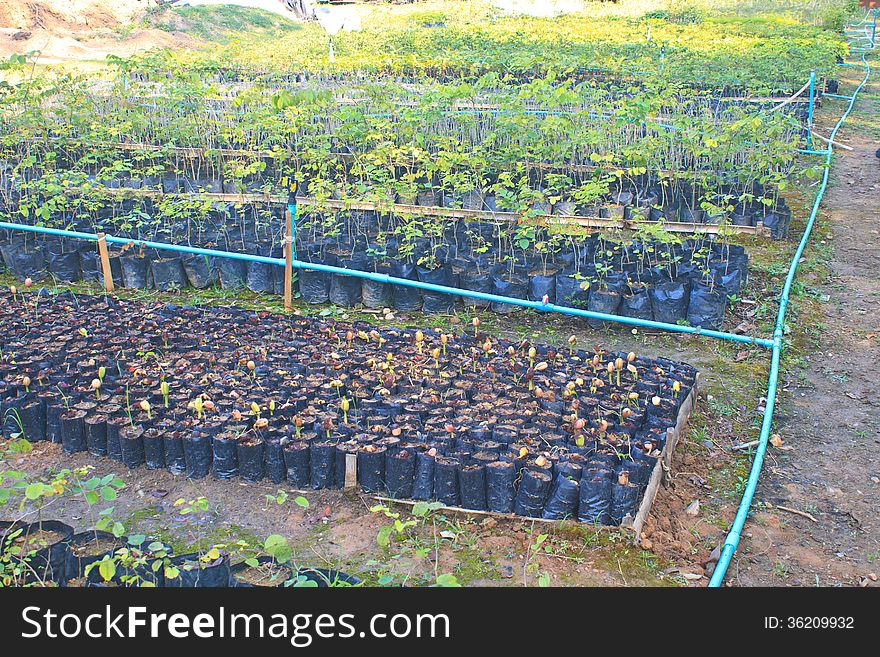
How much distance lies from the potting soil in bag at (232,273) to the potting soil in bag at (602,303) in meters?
2.70

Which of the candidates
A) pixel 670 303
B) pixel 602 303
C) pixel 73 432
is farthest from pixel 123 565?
pixel 670 303

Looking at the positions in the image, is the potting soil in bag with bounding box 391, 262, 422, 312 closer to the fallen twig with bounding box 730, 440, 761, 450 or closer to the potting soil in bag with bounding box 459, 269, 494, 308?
the potting soil in bag with bounding box 459, 269, 494, 308

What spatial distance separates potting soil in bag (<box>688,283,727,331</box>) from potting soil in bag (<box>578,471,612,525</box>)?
2368 mm

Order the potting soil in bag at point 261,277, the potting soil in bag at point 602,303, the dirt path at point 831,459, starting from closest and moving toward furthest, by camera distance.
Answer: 1. the dirt path at point 831,459
2. the potting soil in bag at point 602,303
3. the potting soil in bag at point 261,277

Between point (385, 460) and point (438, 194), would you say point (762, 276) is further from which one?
point (385, 460)

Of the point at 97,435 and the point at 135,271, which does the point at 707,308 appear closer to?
Answer: the point at 97,435

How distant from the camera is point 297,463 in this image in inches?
154

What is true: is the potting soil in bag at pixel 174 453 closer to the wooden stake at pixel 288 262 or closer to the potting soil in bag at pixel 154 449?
the potting soil in bag at pixel 154 449

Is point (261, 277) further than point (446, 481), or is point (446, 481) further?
point (261, 277)

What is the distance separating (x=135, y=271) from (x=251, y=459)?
3030 millimetres

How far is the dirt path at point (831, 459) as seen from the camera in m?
3.46

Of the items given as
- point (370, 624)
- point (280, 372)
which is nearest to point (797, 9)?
point (280, 372)

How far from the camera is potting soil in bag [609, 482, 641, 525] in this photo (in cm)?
358

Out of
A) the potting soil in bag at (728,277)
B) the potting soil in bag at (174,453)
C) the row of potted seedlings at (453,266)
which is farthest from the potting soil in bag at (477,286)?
the potting soil in bag at (174,453)
